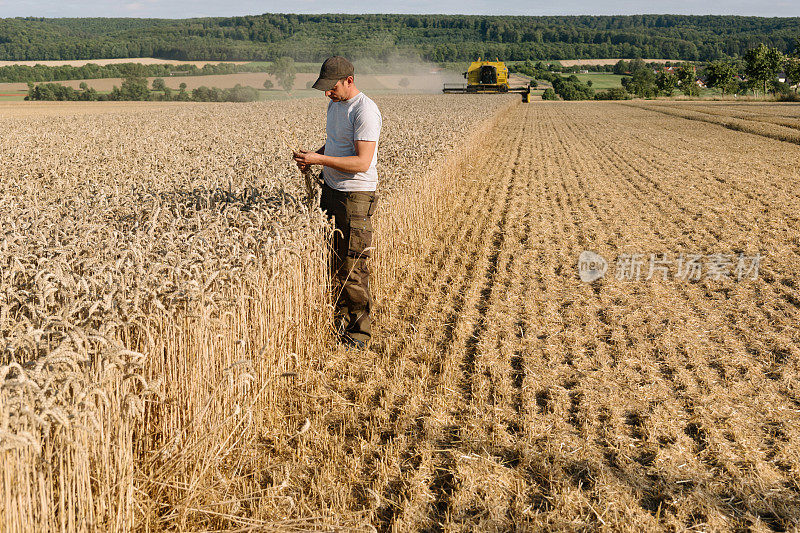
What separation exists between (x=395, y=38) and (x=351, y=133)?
115 metres

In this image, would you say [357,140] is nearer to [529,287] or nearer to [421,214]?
[529,287]

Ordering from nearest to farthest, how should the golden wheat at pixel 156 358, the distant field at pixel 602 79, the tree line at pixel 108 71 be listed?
the golden wheat at pixel 156 358 → the tree line at pixel 108 71 → the distant field at pixel 602 79

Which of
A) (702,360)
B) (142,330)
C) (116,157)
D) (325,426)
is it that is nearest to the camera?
(142,330)

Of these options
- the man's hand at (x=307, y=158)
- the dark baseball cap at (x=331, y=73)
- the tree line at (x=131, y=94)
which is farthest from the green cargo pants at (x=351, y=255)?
the tree line at (x=131, y=94)

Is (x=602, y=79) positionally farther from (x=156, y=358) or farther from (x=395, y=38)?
(x=156, y=358)

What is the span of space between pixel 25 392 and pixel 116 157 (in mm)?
9372

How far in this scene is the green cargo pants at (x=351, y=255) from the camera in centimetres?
507

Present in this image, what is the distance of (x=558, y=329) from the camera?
595 centimetres

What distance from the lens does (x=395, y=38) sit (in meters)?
113

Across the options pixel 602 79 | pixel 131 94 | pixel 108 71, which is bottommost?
pixel 131 94

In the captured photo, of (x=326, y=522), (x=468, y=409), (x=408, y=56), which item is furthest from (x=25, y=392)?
(x=408, y=56)

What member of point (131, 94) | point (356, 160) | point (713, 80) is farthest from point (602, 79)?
point (356, 160)

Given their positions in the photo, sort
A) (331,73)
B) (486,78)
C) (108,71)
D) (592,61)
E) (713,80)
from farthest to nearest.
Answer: (592,61) → (713,80) → (108,71) → (486,78) → (331,73)

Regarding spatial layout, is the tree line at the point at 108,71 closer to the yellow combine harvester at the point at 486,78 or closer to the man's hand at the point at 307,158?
the yellow combine harvester at the point at 486,78
